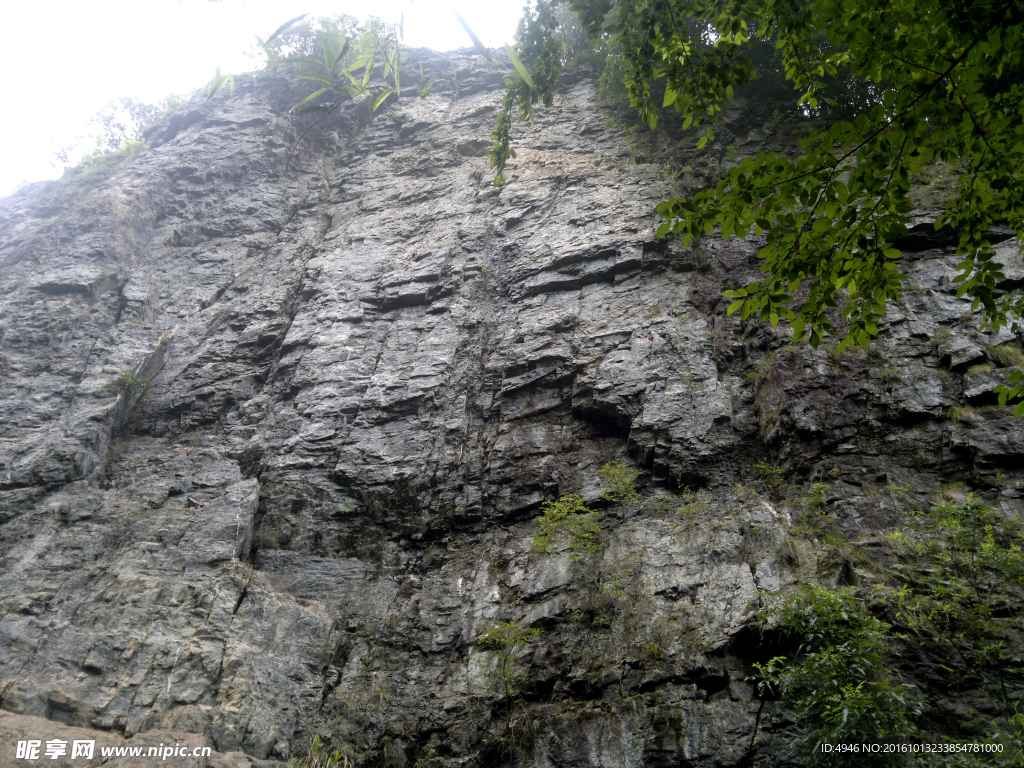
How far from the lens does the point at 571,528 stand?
668 cm

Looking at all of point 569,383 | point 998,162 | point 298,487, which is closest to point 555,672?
point 569,383

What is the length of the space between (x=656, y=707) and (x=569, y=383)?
3.94m

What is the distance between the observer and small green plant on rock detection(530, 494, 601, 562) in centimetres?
650

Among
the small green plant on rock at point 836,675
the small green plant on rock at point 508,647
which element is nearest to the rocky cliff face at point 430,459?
the small green plant on rock at point 508,647

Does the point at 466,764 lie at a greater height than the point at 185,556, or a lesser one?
lesser

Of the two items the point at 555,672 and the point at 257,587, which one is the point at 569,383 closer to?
the point at 555,672

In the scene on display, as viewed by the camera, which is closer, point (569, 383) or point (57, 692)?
point (57, 692)

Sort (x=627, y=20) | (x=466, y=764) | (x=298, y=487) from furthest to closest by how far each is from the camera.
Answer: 1. (x=298, y=487)
2. (x=466, y=764)
3. (x=627, y=20)

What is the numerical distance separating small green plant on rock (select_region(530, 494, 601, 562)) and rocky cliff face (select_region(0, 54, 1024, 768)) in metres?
0.14

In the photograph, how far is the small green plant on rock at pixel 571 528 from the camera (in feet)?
21.3

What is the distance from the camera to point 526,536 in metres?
6.95

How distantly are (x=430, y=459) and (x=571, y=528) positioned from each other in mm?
2140

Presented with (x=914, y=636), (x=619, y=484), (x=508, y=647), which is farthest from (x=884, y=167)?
(x=508, y=647)

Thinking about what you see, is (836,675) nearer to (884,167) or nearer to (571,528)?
(571,528)
